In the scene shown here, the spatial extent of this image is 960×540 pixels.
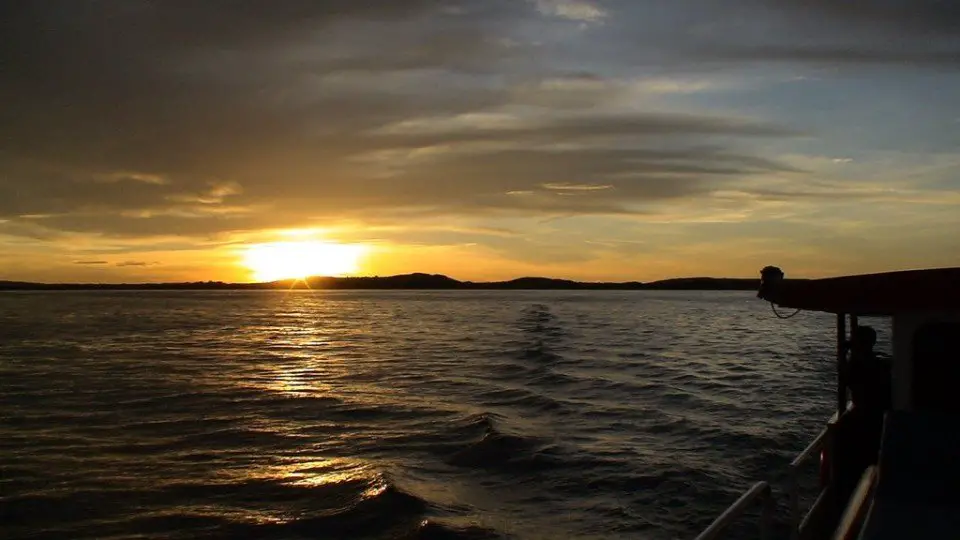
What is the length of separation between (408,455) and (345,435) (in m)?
2.74

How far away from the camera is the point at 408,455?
15.6 m

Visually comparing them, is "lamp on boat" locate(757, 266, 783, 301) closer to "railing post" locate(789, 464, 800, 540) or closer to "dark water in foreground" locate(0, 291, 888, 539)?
"railing post" locate(789, 464, 800, 540)

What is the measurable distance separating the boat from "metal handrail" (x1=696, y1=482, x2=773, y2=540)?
0.01 metres

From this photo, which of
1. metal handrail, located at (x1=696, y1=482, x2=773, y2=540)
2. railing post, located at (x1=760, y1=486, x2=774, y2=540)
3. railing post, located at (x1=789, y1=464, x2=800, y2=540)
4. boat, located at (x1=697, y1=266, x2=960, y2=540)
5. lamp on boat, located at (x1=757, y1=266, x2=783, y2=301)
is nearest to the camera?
metal handrail, located at (x1=696, y1=482, x2=773, y2=540)

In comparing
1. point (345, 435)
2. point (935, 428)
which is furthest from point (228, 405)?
point (935, 428)

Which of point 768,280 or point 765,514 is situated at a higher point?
point 768,280

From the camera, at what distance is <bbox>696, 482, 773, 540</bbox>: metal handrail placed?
14.2 ft

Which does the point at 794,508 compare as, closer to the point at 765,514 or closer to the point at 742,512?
the point at 765,514

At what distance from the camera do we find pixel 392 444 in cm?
1667

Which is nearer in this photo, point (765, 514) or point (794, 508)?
point (765, 514)

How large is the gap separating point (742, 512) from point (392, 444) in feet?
41.5

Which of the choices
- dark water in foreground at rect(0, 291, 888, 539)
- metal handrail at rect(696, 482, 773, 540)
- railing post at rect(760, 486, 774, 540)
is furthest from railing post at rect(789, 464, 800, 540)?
dark water in foreground at rect(0, 291, 888, 539)

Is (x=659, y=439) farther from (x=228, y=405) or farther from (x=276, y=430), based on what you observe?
(x=228, y=405)

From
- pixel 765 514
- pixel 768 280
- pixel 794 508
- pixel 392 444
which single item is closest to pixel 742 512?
pixel 765 514
